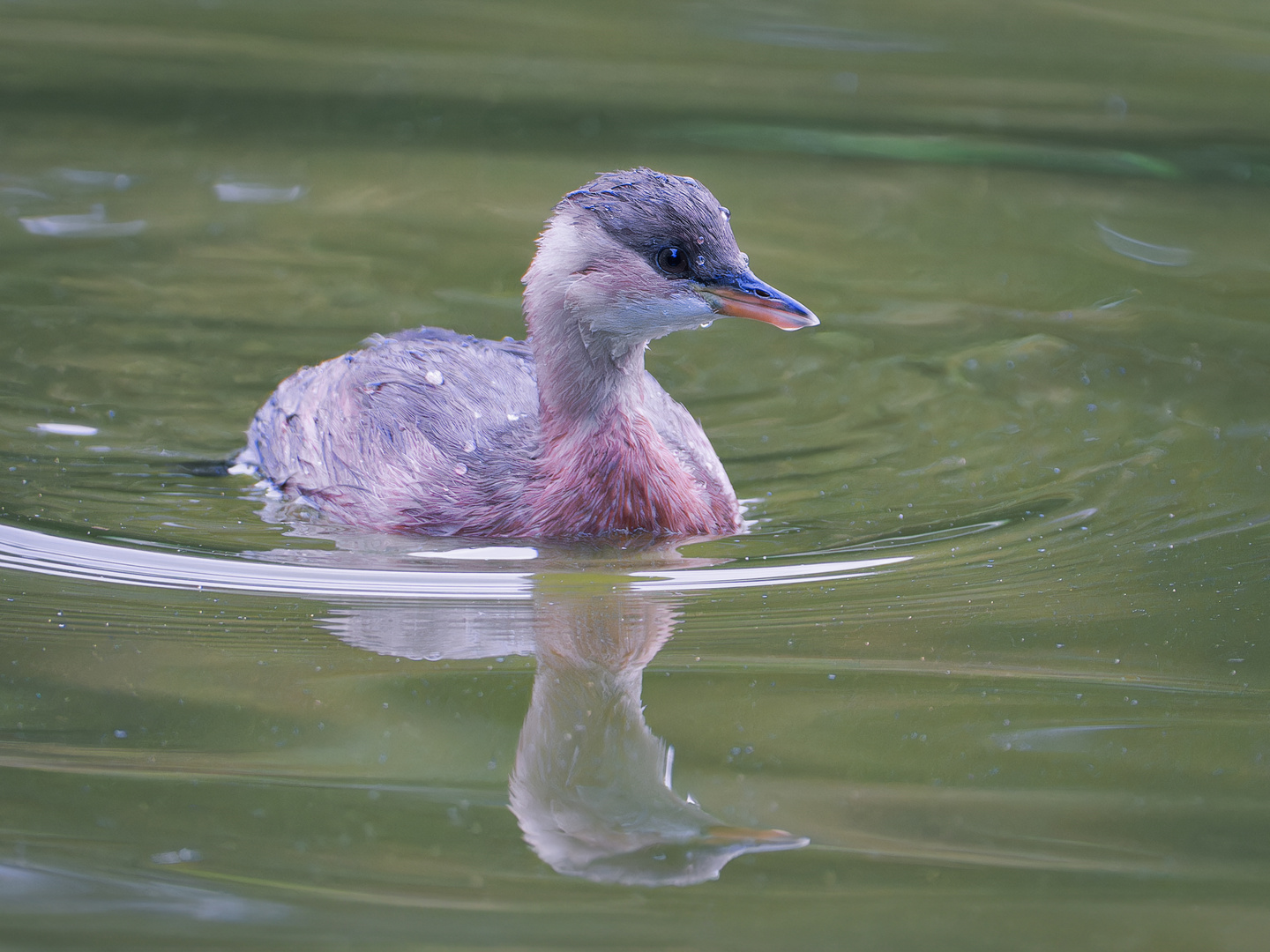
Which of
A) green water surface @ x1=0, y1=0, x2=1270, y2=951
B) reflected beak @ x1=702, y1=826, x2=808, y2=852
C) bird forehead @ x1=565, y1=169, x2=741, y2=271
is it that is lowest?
reflected beak @ x1=702, y1=826, x2=808, y2=852

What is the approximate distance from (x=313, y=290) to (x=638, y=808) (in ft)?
18.6

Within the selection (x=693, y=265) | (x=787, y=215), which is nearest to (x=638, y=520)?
(x=693, y=265)

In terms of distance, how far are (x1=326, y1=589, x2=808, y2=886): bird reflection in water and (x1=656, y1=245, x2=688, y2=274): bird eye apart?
4.07 ft

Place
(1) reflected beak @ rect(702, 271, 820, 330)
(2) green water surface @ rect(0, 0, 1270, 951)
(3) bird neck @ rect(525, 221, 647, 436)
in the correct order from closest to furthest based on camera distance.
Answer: (2) green water surface @ rect(0, 0, 1270, 951), (1) reflected beak @ rect(702, 271, 820, 330), (3) bird neck @ rect(525, 221, 647, 436)

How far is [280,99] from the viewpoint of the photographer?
10.9 m

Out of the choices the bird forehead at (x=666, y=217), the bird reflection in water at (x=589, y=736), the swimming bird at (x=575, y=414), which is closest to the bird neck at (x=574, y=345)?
the swimming bird at (x=575, y=414)

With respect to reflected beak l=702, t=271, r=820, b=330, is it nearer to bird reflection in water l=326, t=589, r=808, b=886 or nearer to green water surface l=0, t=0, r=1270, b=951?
green water surface l=0, t=0, r=1270, b=951

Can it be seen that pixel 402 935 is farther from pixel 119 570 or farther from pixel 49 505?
pixel 49 505

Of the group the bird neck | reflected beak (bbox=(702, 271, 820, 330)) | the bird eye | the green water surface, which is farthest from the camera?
the bird neck

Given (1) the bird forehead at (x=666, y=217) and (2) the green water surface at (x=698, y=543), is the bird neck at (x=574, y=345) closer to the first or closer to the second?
(1) the bird forehead at (x=666, y=217)

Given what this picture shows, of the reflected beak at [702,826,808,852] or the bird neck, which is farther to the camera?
the bird neck

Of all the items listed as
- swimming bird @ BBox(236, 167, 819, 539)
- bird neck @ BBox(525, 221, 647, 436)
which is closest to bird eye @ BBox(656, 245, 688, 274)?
swimming bird @ BBox(236, 167, 819, 539)

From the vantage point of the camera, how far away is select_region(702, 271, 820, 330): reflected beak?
580 cm

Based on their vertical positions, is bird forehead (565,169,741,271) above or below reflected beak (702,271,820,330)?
above
